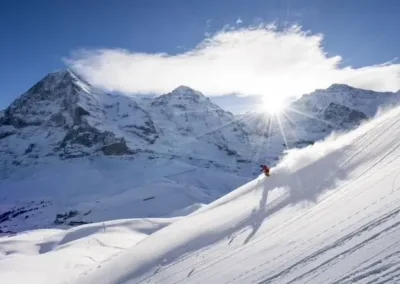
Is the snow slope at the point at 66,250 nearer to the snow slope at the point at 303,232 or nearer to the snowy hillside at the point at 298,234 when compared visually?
the snowy hillside at the point at 298,234

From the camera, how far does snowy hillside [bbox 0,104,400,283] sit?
802 cm

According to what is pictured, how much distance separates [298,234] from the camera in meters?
10.2

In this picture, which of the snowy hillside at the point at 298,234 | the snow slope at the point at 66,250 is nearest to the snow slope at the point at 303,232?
the snowy hillside at the point at 298,234

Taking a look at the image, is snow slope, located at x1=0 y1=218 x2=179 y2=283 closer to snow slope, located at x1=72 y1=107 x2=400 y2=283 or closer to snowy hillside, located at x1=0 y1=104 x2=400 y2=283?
snowy hillside, located at x1=0 y1=104 x2=400 y2=283

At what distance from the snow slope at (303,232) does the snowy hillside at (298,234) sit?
3 centimetres

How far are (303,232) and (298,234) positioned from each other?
0.14 metres

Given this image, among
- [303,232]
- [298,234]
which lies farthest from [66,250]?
[303,232]

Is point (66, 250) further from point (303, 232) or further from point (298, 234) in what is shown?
point (303, 232)

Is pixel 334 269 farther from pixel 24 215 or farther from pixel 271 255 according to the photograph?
pixel 24 215

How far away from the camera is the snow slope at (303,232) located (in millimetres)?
7969

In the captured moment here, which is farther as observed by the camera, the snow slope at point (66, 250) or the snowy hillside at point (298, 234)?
the snow slope at point (66, 250)

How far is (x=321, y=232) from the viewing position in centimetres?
962

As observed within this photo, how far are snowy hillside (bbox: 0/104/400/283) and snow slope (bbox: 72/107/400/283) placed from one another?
3 cm

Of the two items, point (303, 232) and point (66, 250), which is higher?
point (66, 250)
